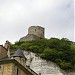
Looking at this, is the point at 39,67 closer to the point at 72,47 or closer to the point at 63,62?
the point at 63,62

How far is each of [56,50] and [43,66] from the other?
500cm

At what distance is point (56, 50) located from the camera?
181ft

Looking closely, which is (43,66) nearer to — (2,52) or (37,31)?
(2,52)

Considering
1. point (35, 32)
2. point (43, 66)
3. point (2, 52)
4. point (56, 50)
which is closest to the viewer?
point (2, 52)

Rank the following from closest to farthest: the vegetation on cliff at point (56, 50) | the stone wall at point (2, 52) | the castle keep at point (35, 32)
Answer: the stone wall at point (2, 52), the vegetation on cliff at point (56, 50), the castle keep at point (35, 32)

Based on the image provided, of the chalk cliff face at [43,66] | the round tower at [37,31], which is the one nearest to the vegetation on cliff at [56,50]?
the chalk cliff face at [43,66]

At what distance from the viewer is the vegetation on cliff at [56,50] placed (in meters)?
51.9

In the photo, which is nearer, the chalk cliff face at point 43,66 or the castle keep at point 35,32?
the chalk cliff face at point 43,66

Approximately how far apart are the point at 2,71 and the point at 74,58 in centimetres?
2270

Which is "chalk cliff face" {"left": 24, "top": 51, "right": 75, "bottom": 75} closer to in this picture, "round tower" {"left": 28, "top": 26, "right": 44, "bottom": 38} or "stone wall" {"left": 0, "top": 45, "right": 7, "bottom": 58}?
"stone wall" {"left": 0, "top": 45, "right": 7, "bottom": 58}

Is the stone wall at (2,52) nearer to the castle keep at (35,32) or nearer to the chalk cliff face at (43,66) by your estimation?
the chalk cliff face at (43,66)

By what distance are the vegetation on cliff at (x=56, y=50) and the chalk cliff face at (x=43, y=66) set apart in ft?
2.72

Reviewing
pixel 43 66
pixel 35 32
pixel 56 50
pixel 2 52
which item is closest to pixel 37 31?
pixel 35 32

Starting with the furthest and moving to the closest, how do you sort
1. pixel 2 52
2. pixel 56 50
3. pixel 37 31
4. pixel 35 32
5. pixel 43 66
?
pixel 37 31
pixel 35 32
pixel 56 50
pixel 43 66
pixel 2 52
